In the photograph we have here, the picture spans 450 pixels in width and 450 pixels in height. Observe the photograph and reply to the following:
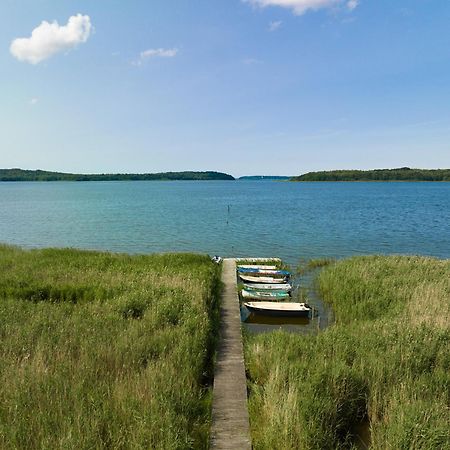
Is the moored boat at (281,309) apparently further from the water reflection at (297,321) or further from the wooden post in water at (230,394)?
the wooden post in water at (230,394)

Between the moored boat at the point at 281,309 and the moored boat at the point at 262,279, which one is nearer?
the moored boat at the point at 281,309

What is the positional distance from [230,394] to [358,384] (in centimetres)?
268

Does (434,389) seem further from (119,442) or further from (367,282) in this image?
(367,282)

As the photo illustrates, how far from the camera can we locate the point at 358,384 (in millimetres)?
7809

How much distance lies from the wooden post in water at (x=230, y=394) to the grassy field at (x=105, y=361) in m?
0.25

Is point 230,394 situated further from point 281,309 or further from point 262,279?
point 262,279

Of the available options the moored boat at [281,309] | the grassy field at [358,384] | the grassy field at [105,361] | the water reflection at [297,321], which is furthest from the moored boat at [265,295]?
the grassy field at [358,384]

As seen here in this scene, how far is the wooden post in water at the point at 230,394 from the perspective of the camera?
650cm

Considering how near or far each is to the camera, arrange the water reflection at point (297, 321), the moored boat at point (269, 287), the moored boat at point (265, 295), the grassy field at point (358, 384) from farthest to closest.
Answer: the moored boat at point (269, 287)
the moored boat at point (265, 295)
the water reflection at point (297, 321)
the grassy field at point (358, 384)

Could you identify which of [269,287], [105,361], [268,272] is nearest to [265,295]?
[269,287]

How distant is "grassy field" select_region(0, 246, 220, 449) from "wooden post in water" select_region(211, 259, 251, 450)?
0.25 meters

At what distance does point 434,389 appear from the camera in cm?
757

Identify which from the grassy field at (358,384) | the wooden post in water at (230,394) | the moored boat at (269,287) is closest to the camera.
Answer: the grassy field at (358,384)

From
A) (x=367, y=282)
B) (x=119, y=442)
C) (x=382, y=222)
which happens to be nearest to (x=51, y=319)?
(x=119, y=442)
